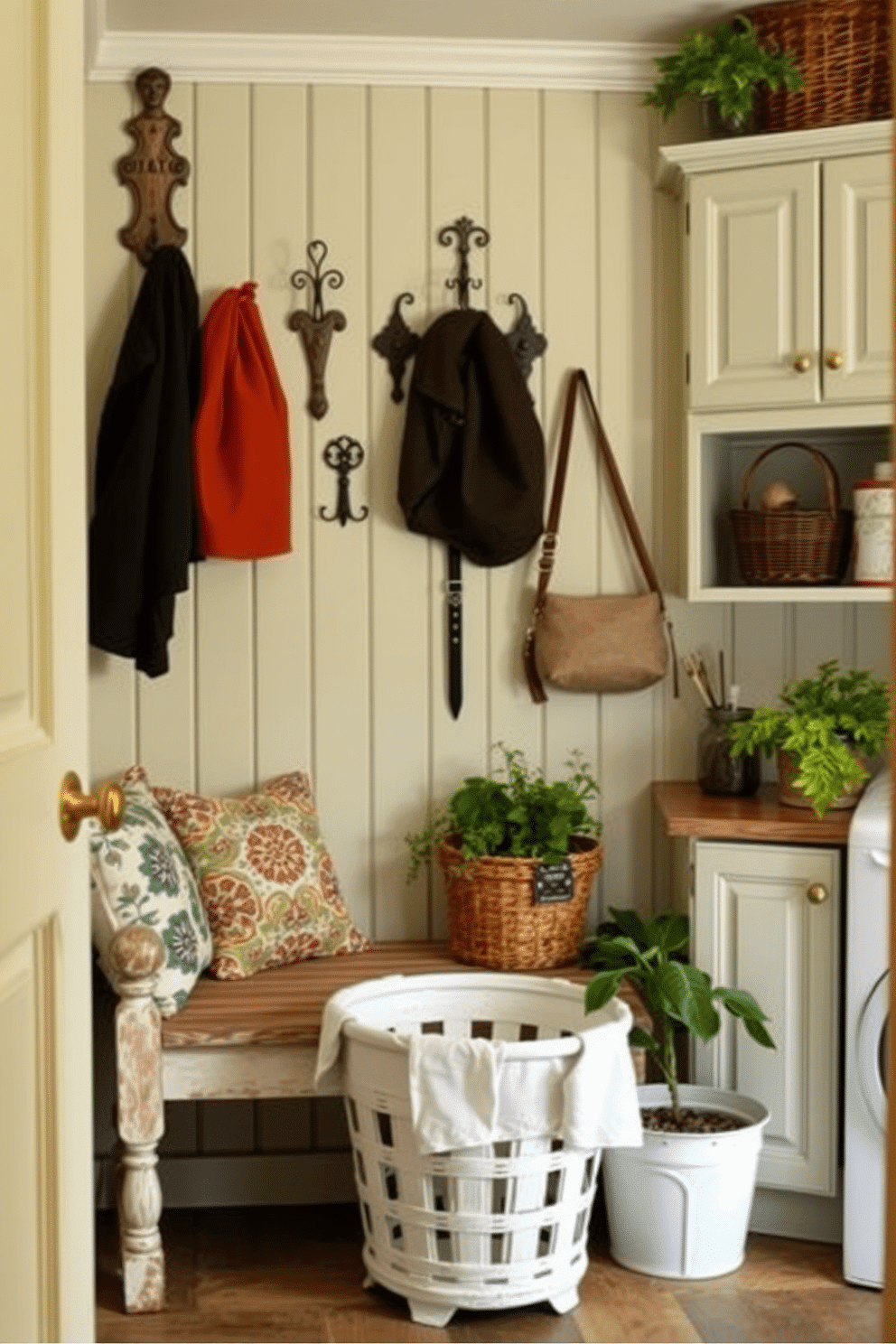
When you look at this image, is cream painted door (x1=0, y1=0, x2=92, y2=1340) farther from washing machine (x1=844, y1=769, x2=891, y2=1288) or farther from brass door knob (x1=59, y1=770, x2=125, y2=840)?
washing machine (x1=844, y1=769, x2=891, y2=1288)

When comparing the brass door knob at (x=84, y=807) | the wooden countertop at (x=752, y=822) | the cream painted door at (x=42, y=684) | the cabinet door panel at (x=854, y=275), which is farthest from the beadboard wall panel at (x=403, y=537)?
the brass door knob at (x=84, y=807)

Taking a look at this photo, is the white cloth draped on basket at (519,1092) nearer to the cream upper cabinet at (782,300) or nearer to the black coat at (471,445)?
the cream upper cabinet at (782,300)

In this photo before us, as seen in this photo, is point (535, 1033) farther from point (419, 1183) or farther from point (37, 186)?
point (37, 186)

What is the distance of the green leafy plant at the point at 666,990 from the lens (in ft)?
10.9

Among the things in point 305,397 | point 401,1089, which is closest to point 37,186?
point 401,1089

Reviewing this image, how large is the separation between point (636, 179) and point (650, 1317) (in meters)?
2.23

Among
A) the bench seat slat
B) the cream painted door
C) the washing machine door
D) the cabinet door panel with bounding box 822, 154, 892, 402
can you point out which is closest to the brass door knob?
the cream painted door

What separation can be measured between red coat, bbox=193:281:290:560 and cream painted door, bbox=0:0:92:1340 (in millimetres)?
1751

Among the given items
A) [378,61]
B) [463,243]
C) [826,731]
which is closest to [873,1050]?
[826,731]

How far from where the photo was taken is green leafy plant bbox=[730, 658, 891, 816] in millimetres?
3430

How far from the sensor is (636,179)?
154 inches

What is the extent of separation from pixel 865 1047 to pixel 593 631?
988mm

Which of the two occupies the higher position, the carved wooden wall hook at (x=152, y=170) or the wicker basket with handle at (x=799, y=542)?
the carved wooden wall hook at (x=152, y=170)

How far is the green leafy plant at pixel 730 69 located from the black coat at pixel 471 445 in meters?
0.60
